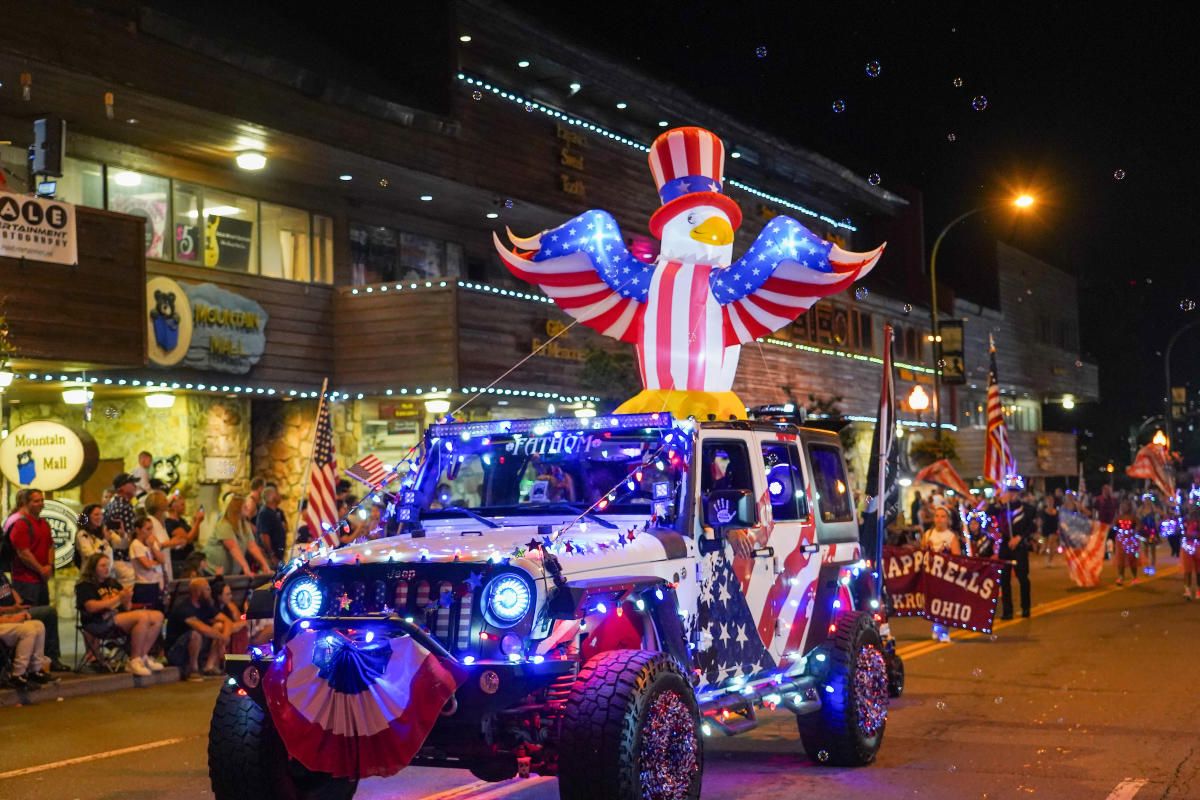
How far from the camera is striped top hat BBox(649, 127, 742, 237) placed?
37.9 ft

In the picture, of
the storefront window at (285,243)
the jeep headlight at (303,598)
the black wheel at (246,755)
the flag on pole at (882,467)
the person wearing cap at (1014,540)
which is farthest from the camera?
the storefront window at (285,243)

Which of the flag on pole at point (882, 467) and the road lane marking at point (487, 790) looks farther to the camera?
the flag on pole at point (882, 467)

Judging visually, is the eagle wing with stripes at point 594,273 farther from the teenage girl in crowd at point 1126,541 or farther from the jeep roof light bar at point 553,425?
the teenage girl in crowd at point 1126,541

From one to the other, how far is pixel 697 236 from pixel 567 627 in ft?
17.5

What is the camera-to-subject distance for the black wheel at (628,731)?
20.5 ft

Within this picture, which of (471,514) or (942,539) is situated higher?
(471,514)

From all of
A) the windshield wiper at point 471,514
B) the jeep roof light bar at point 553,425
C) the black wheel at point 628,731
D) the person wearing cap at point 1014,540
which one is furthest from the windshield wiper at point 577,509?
the person wearing cap at point 1014,540

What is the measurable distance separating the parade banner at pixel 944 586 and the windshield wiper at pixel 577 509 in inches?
326

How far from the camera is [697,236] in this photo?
448 inches

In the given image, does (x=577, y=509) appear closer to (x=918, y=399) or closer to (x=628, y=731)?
(x=628, y=731)

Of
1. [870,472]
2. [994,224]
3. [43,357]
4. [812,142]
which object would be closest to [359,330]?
[43,357]

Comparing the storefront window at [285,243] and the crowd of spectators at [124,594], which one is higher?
the storefront window at [285,243]

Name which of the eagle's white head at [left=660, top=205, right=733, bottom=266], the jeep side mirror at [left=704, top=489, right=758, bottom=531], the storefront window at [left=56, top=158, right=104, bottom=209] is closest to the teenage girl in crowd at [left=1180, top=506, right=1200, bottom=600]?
the eagle's white head at [left=660, top=205, right=733, bottom=266]

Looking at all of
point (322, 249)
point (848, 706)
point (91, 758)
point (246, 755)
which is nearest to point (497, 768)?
point (246, 755)
